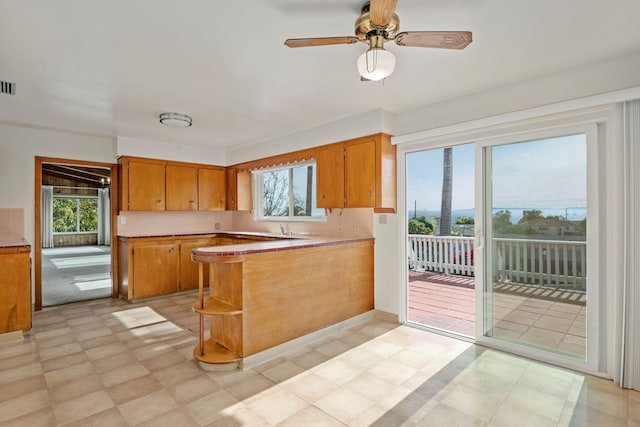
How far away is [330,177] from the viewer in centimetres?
418

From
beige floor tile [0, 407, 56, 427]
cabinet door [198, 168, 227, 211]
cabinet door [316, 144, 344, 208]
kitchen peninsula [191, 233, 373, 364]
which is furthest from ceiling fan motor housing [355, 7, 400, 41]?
cabinet door [198, 168, 227, 211]

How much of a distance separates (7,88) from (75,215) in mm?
12601

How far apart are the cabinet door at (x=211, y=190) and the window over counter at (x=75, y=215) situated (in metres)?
10.3

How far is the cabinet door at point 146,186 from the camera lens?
498cm

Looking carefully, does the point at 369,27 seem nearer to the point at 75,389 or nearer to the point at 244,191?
the point at 75,389

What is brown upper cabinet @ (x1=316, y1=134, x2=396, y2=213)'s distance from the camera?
12.2 ft

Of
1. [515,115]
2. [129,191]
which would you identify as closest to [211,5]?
[515,115]

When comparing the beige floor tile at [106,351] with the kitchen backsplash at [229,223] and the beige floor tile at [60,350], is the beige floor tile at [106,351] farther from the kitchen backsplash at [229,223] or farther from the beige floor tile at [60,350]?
the kitchen backsplash at [229,223]

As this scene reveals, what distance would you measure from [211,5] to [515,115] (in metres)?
2.56

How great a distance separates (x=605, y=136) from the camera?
258 centimetres

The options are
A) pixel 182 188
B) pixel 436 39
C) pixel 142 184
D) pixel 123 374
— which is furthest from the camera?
pixel 182 188

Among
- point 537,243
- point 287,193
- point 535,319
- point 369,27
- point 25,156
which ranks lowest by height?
point 535,319

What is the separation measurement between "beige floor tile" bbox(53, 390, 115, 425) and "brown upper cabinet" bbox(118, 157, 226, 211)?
10.4 feet

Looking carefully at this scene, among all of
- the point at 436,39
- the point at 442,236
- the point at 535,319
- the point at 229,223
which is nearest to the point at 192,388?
the point at 436,39
